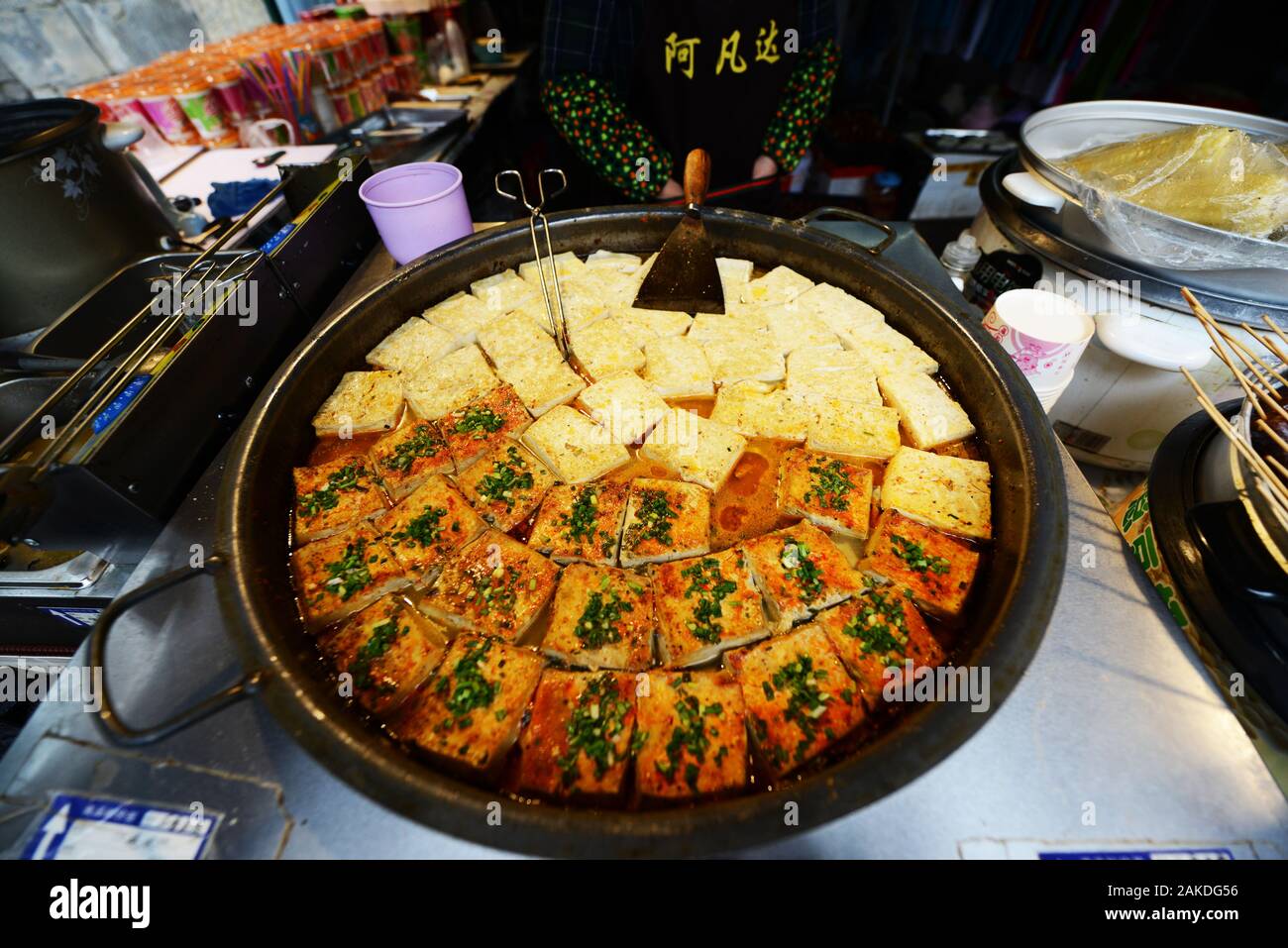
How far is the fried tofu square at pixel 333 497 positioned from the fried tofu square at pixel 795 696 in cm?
159

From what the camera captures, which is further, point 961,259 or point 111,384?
point 961,259

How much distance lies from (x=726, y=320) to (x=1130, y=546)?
1971 millimetres

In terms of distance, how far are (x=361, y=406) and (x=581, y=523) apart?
121 cm

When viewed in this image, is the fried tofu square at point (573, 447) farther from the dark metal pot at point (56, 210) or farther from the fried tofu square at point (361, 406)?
the dark metal pot at point (56, 210)

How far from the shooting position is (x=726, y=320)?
2.78m

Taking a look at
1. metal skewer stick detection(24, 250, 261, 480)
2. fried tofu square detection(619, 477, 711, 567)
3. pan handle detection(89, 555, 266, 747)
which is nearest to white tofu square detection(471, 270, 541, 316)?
metal skewer stick detection(24, 250, 261, 480)

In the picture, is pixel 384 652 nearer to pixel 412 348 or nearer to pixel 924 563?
pixel 412 348

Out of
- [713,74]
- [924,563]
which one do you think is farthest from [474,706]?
[713,74]

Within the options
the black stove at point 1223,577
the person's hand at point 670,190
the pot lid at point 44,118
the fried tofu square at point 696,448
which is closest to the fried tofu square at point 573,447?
the fried tofu square at point 696,448

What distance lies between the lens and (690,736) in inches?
61.8

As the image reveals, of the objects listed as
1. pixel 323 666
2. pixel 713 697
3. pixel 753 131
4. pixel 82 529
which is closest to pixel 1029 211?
pixel 753 131

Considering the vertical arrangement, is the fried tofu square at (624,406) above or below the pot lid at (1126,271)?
below

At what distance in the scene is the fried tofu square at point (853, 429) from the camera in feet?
7.55

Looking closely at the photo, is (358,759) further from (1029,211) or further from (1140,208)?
(1029,211)
